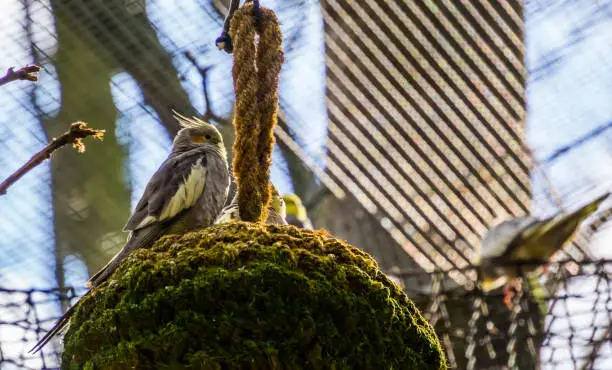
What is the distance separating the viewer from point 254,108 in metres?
1.27

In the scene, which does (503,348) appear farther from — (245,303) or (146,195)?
(245,303)

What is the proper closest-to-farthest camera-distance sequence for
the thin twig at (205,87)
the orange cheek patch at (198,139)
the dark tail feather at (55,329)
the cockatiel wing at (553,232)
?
1. the dark tail feather at (55,329)
2. the orange cheek patch at (198,139)
3. the thin twig at (205,87)
4. the cockatiel wing at (553,232)

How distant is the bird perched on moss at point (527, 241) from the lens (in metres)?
3.11

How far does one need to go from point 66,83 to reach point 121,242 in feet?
2.18

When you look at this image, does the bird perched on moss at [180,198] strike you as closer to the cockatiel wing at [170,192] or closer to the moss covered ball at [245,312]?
the cockatiel wing at [170,192]

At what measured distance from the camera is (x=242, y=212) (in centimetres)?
128

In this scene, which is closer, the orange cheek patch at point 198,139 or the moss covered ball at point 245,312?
the moss covered ball at point 245,312

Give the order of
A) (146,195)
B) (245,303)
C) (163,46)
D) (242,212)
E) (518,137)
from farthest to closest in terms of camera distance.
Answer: (518,137)
(163,46)
(146,195)
(242,212)
(245,303)

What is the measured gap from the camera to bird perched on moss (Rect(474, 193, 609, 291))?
3111 millimetres

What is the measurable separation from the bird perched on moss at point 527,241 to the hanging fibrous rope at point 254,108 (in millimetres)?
1929

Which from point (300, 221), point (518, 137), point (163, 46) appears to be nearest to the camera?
point (300, 221)

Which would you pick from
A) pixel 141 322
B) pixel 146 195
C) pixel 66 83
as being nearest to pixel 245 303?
pixel 141 322

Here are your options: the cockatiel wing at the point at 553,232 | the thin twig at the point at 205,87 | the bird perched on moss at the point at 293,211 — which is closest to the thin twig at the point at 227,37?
the bird perched on moss at the point at 293,211

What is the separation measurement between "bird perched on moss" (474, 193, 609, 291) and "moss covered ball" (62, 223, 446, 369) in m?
2.04
